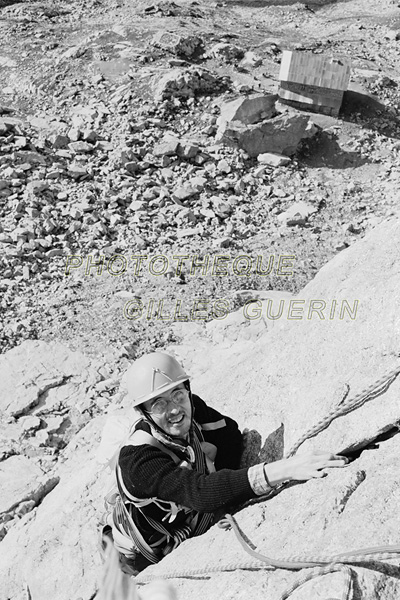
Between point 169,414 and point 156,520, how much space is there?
1.76 feet

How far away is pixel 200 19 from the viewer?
16.9 m

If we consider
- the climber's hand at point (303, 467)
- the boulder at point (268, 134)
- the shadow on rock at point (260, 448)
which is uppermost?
the climber's hand at point (303, 467)

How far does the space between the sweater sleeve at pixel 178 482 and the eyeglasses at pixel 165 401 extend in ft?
0.66

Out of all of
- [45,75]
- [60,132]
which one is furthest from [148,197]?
[45,75]

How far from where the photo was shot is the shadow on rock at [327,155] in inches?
472

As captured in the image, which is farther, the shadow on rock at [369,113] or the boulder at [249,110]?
the shadow on rock at [369,113]

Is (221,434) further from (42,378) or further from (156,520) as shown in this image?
(42,378)

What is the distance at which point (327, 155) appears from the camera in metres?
12.2

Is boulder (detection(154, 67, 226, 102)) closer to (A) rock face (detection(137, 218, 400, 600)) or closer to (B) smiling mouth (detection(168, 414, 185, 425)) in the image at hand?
(A) rock face (detection(137, 218, 400, 600))

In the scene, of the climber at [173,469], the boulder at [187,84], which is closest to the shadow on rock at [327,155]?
the boulder at [187,84]

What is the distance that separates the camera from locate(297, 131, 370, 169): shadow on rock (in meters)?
12.0

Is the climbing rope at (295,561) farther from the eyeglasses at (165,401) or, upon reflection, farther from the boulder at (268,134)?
the boulder at (268,134)

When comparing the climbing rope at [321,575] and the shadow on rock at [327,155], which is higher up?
the climbing rope at [321,575]

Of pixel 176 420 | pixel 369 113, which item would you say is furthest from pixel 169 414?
pixel 369 113
